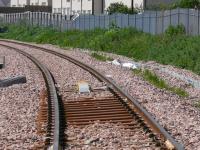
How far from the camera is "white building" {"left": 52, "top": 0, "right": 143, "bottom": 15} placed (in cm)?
7819

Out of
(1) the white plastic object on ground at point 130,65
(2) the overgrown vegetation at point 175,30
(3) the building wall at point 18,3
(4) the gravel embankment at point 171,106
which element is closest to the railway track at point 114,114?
(4) the gravel embankment at point 171,106

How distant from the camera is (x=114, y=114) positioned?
13500 mm

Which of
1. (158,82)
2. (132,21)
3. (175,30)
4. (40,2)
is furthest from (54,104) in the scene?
(40,2)

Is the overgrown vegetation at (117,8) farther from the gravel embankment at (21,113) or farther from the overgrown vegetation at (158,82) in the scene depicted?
the gravel embankment at (21,113)

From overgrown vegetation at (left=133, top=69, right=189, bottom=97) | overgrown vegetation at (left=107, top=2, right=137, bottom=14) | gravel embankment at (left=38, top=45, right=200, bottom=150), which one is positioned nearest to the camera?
gravel embankment at (left=38, top=45, right=200, bottom=150)

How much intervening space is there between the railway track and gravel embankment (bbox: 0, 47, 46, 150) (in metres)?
0.55

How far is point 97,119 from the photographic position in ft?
42.6

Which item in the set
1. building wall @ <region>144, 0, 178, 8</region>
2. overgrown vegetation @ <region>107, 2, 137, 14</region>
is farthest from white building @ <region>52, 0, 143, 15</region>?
overgrown vegetation @ <region>107, 2, 137, 14</region>

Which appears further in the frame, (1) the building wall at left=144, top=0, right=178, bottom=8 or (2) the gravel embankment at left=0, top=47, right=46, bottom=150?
(1) the building wall at left=144, top=0, right=178, bottom=8

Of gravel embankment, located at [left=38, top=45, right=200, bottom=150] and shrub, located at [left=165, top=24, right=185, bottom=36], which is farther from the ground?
shrub, located at [left=165, top=24, right=185, bottom=36]

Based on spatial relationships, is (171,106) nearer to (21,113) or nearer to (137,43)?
(21,113)

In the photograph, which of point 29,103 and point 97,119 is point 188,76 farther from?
point 97,119

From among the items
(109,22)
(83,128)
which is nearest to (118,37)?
(109,22)

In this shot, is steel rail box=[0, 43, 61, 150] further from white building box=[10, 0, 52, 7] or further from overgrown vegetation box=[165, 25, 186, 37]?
white building box=[10, 0, 52, 7]
